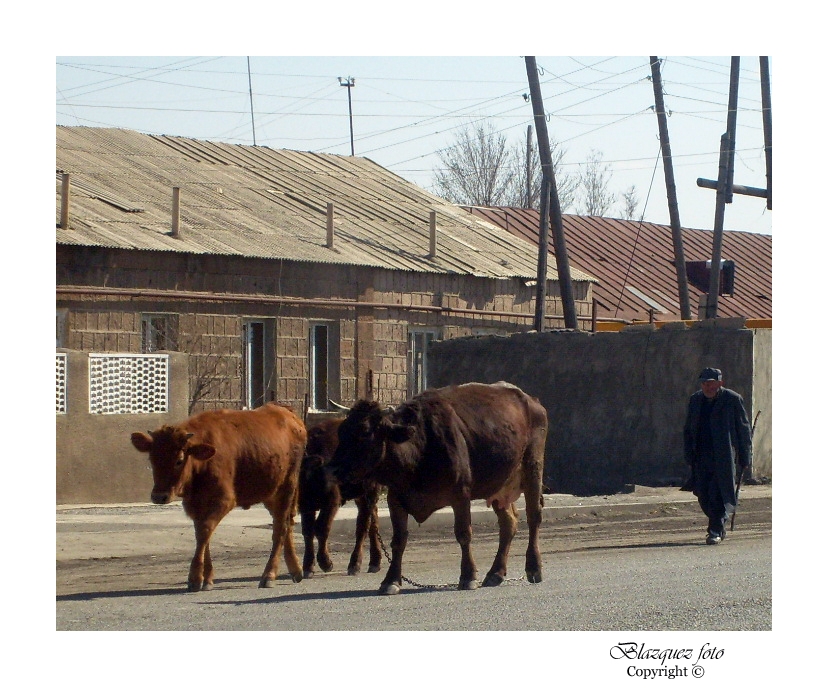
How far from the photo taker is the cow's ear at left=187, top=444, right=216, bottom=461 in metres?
11.1

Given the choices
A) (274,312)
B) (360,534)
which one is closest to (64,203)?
(274,312)

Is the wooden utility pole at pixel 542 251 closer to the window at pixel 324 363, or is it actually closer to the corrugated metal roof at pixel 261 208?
the corrugated metal roof at pixel 261 208

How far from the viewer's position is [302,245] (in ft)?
89.6

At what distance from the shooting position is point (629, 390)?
24.1 meters

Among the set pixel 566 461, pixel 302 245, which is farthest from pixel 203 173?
pixel 566 461

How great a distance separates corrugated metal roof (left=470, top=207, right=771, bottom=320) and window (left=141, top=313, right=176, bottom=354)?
15069mm

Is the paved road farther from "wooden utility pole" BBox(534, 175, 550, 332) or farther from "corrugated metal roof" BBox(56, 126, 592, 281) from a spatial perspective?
"wooden utility pole" BBox(534, 175, 550, 332)

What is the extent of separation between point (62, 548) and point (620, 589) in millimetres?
6025

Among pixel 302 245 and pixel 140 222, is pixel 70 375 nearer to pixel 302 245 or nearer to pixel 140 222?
pixel 140 222

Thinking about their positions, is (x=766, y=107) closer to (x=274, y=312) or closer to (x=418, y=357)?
(x=418, y=357)

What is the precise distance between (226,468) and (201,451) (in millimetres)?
459

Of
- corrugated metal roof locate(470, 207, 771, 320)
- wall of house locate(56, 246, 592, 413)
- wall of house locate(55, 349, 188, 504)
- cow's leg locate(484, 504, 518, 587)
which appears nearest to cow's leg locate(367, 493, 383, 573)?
cow's leg locate(484, 504, 518, 587)

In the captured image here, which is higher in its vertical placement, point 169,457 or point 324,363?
point 324,363

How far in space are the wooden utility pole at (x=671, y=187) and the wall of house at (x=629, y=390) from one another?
6.45 meters
